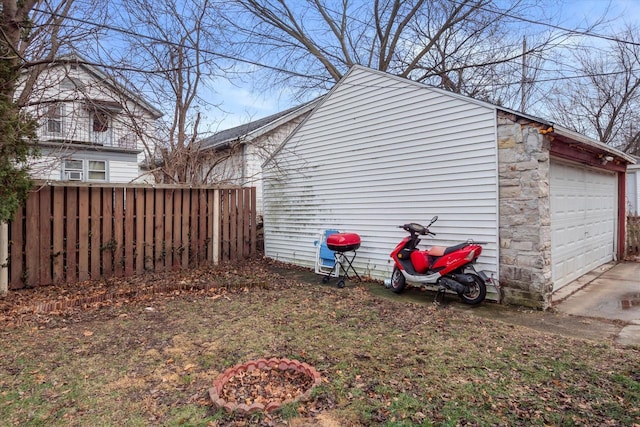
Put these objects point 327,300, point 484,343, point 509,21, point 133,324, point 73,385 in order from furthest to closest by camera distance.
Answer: point 509,21 → point 327,300 → point 133,324 → point 484,343 → point 73,385

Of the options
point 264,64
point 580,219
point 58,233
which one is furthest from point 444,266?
point 264,64

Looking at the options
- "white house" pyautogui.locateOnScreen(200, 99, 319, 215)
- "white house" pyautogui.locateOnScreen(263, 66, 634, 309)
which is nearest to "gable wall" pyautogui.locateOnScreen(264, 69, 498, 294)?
"white house" pyautogui.locateOnScreen(263, 66, 634, 309)

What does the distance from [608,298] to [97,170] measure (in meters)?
15.8

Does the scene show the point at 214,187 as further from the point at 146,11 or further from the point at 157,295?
the point at 146,11

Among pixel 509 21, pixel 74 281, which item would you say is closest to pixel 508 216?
pixel 74 281

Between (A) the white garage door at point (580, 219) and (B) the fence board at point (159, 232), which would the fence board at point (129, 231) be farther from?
(A) the white garage door at point (580, 219)

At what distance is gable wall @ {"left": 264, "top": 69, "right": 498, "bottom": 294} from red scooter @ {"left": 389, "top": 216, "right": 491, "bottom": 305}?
0.35m

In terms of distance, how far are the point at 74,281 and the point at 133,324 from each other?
2771 millimetres

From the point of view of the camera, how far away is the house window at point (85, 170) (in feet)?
45.0

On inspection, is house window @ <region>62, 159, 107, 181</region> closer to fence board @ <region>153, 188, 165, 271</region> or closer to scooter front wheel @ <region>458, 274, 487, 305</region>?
fence board @ <region>153, 188, 165, 271</region>

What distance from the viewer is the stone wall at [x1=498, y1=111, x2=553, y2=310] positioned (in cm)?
491

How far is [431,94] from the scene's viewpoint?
6.02 m

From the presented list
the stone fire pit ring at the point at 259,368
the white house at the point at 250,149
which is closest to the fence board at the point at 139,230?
the white house at the point at 250,149

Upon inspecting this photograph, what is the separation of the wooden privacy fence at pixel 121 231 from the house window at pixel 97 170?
8623 millimetres
